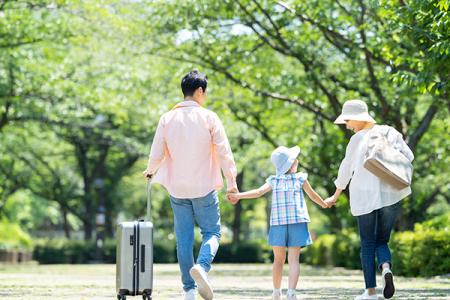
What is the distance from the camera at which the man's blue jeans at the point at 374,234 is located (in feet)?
28.6

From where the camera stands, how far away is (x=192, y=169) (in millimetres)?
8734

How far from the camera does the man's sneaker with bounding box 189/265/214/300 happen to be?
818 cm

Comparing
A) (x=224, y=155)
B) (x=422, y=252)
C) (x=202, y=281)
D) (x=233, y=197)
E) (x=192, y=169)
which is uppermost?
(x=224, y=155)

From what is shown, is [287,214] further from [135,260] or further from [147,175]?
[135,260]

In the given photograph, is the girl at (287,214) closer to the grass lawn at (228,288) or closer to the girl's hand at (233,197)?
the girl's hand at (233,197)

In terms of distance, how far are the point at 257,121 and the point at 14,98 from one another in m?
7.27

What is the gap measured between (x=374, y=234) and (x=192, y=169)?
5.72 feet

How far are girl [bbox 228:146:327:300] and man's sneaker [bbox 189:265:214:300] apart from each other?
3.62 ft

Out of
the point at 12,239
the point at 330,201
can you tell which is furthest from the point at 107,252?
the point at 330,201

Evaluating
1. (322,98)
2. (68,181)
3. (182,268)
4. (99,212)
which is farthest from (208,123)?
(68,181)

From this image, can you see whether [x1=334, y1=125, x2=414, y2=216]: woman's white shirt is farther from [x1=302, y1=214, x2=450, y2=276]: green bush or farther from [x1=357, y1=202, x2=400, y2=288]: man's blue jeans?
[x1=302, y1=214, x2=450, y2=276]: green bush

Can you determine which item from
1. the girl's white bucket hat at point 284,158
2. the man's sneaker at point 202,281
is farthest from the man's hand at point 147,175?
the girl's white bucket hat at point 284,158

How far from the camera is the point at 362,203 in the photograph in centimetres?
870

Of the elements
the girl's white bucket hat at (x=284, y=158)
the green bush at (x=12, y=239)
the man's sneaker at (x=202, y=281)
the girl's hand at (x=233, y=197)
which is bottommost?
the man's sneaker at (x=202, y=281)
